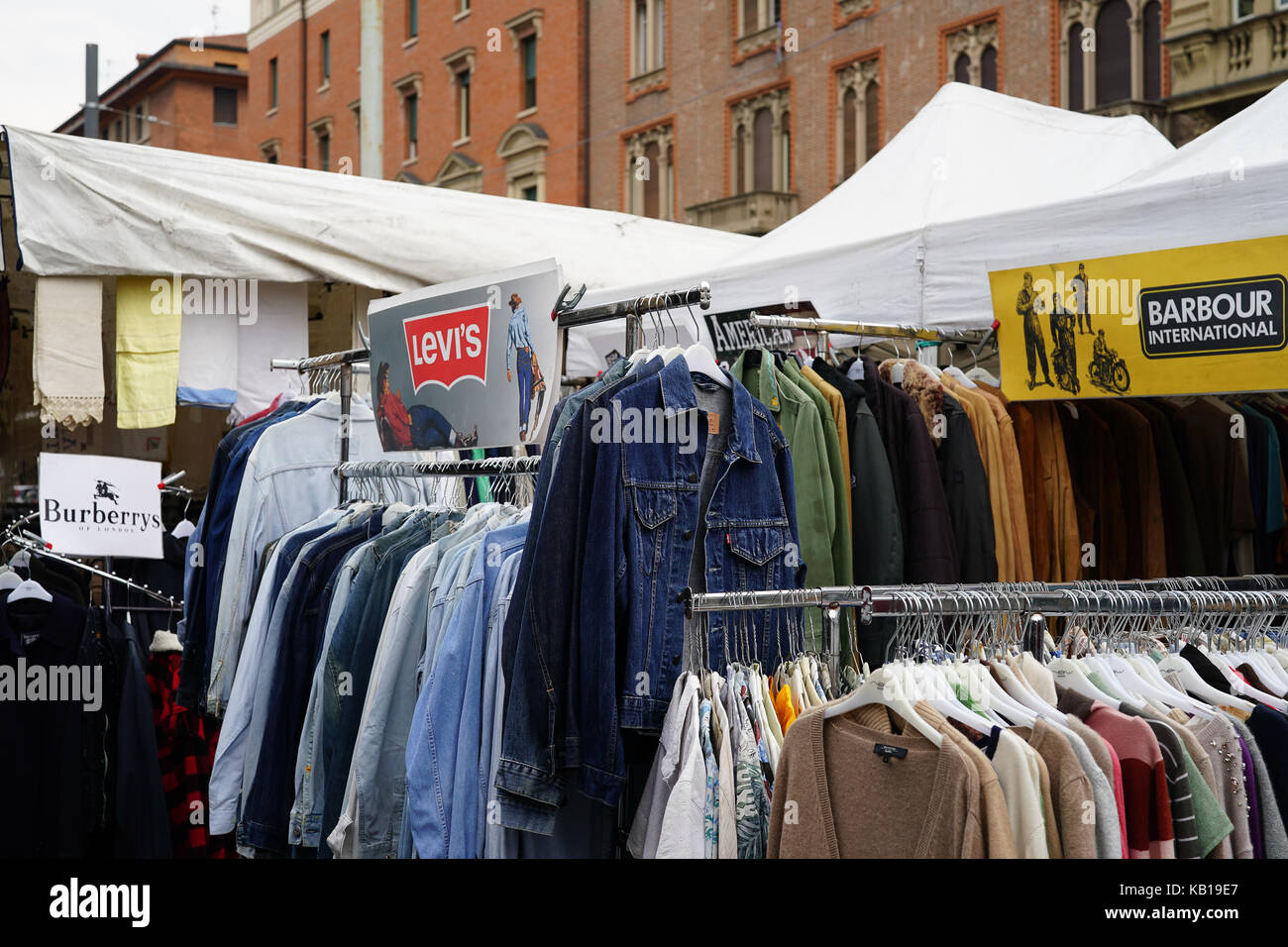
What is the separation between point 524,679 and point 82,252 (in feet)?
11.3

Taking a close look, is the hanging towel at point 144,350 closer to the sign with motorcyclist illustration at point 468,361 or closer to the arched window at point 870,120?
the sign with motorcyclist illustration at point 468,361

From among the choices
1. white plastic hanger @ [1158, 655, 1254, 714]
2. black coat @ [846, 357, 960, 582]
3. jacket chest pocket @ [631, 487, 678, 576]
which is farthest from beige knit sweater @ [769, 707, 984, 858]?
black coat @ [846, 357, 960, 582]

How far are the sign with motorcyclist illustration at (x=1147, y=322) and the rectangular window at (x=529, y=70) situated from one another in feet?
85.7

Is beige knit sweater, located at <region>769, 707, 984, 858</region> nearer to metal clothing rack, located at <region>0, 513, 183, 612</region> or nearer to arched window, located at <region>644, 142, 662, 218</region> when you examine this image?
metal clothing rack, located at <region>0, 513, 183, 612</region>

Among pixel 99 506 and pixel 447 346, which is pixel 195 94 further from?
pixel 447 346

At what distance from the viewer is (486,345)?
3414 mm

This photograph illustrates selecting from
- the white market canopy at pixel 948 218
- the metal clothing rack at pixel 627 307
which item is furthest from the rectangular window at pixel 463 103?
the metal clothing rack at pixel 627 307

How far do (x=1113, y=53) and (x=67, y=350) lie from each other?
16869 millimetres

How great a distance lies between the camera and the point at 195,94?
46250 mm

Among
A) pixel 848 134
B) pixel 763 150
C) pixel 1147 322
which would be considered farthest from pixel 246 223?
pixel 763 150

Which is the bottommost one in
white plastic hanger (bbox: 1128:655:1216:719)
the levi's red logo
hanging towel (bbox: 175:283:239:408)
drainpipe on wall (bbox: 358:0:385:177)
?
white plastic hanger (bbox: 1128:655:1216:719)

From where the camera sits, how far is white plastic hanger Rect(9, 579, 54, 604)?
437 cm

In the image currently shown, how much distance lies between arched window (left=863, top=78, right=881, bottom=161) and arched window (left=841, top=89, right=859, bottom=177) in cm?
24
